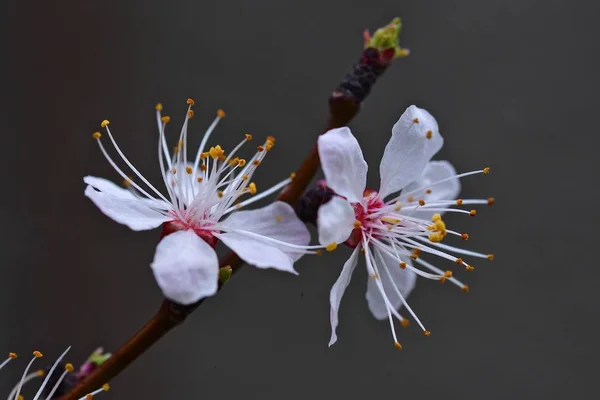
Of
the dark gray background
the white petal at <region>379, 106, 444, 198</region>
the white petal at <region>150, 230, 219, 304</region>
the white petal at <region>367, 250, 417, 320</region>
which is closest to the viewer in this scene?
the white petal at <region>150, 230, 219, 304</region>

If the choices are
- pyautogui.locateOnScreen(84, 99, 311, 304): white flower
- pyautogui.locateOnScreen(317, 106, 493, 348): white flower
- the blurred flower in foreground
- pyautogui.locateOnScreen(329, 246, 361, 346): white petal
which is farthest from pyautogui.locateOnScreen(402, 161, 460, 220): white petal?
the blurred flower in foreground

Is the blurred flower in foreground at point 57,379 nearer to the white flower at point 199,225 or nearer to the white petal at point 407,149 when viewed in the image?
the white flower at point 199,225

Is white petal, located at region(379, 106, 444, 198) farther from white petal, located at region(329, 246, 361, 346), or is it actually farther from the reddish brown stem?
the reddish brown stem

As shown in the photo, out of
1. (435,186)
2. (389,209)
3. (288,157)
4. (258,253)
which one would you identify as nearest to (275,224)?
(258,253)

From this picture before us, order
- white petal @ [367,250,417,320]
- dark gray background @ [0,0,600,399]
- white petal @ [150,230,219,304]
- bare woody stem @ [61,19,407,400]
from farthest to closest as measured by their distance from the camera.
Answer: dark gray background @ [0,0,600,399]
white petal @ [367,250,417,320]
bare woody stem @ [61,19,407,400]
white petal @ [150,230,219,304]

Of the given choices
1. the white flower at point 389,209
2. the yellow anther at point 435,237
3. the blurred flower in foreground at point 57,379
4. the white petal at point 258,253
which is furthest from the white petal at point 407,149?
the blurred flower in foreground at point 57,379

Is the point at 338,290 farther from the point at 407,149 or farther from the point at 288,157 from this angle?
the point at 288,157

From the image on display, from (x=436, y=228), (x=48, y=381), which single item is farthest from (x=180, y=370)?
(x=436, y=228)

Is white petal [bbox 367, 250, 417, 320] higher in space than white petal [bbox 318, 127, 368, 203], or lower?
lower
